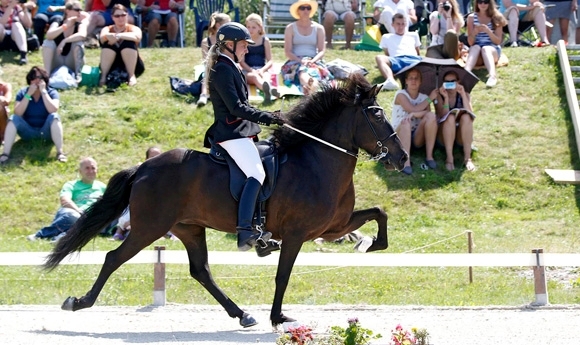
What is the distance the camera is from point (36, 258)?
10320 mm

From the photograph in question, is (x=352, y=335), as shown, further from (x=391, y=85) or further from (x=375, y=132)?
(x=391, y=85)

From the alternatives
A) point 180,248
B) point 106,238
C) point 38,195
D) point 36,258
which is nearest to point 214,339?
point 36,258

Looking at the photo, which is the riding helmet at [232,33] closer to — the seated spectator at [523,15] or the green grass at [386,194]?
the green grass at [386,194]

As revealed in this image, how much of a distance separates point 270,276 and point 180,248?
1.41 m

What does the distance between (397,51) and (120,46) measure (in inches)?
180

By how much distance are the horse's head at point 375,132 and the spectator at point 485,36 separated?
8455 millimetres

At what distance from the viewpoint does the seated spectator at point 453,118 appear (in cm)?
1486

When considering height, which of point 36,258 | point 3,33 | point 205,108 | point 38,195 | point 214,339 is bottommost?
point 214,339

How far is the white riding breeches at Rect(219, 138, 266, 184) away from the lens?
878cm

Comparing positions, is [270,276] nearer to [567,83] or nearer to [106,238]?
[106,238]

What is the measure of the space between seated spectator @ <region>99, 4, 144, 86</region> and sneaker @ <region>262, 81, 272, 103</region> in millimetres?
2470

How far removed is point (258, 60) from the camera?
16609 mm

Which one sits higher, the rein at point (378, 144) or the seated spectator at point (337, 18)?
the seated spectator at point (337, 18)

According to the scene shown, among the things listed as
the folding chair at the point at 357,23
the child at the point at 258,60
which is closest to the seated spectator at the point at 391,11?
the folding chair at the point at 357,23
